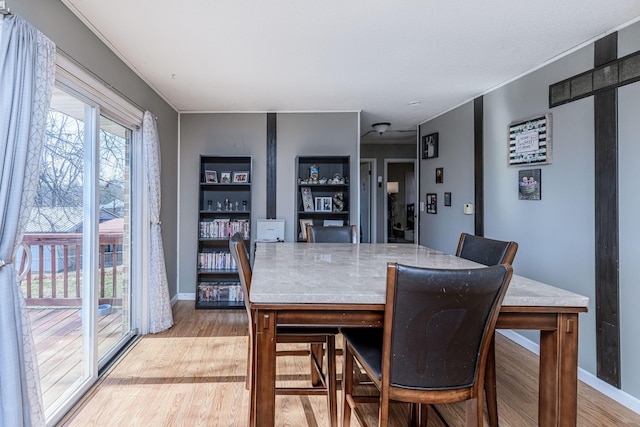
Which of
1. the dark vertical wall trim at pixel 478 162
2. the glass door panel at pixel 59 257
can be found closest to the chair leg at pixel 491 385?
the dark vertical wall trim at pixel 478 162

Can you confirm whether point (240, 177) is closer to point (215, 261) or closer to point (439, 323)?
point (215, 261)

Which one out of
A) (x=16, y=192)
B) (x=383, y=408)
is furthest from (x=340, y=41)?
(x=383, y=408)

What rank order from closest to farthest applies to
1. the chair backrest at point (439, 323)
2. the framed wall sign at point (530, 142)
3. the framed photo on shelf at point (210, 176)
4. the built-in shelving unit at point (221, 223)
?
the chair backrest at point (439, 323)
the framed wall sign at point (530, 142)
the built-in shelving unit at point (221, 223)
the framed photo on shelf at point (210, 176)

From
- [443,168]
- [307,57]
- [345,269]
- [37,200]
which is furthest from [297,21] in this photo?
[443,168]

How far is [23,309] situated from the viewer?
1505 mm

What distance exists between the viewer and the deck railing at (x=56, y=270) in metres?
1.86

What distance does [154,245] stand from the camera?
3.31 metres

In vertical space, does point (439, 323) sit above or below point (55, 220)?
below

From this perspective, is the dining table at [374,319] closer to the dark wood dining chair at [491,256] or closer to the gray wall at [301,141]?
the dark wood dining chair at [491,256]

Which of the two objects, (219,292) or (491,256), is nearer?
(491,256)

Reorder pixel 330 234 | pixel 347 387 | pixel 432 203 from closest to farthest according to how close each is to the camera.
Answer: pixel 347 387 < pixel 330 234 < pixel 432 203

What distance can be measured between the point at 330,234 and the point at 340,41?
1514 millimetres

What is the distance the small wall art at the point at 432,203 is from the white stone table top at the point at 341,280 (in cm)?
270

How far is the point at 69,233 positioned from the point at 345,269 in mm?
1782
